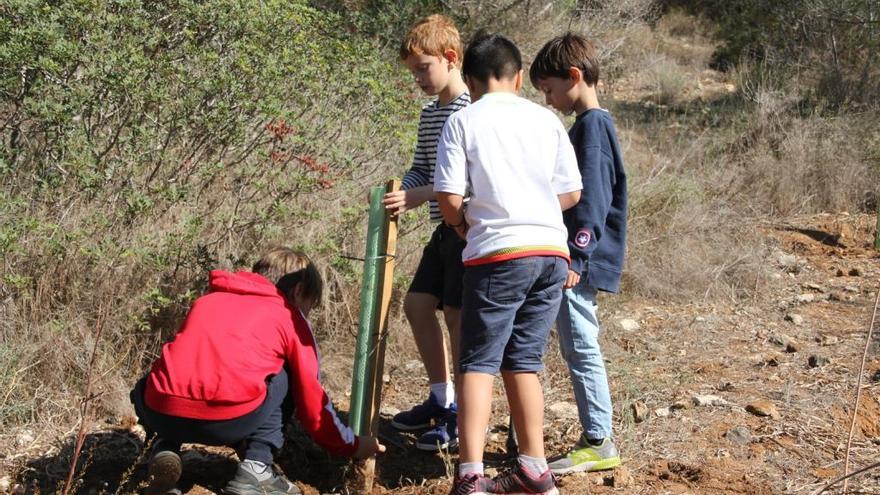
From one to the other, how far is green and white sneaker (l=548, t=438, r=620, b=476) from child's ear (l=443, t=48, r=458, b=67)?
1.39m

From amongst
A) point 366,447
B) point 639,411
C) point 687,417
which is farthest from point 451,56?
point 687,417

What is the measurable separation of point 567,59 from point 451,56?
0.40 m

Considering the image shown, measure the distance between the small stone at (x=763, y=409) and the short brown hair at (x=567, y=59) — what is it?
167 centimetres

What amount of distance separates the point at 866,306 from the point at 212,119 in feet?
12.8

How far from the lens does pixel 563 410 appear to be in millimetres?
4270

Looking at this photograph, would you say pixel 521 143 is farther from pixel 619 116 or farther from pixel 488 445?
pixel 619 116

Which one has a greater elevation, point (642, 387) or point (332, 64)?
point (332, 64)

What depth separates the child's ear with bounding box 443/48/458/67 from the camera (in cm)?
343

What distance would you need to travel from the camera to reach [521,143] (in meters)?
3.06

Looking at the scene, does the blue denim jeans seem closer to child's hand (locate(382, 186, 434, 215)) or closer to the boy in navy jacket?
the boy in navy jacket

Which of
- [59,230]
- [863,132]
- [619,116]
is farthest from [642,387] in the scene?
[619,116]

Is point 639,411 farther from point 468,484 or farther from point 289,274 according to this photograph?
point 289,274

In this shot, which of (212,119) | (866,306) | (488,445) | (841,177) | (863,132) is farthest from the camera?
(863,132)

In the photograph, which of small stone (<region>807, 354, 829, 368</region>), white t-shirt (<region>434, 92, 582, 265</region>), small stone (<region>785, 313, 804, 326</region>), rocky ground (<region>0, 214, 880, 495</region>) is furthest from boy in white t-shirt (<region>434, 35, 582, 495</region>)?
small stone (<region>785, 313, 804, 326</region>)
